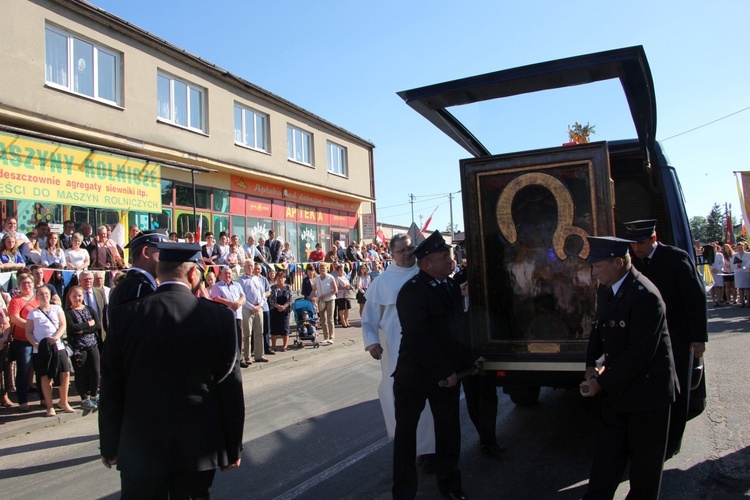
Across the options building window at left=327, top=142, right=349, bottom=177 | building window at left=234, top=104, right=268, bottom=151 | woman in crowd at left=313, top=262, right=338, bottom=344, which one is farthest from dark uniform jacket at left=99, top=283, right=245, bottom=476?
building window at left=327, top=142, right=349, bottom=177

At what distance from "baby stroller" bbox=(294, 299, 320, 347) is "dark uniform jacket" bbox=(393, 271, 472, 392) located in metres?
9.22

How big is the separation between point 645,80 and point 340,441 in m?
4.32

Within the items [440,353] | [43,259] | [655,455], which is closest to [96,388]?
[43,259]

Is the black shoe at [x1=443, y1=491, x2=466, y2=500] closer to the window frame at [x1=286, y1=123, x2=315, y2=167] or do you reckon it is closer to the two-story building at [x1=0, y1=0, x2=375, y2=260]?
the two-story building at [x1=0, y1=0, x2=375, y2=260]

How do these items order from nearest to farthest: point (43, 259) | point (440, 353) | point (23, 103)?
point (440, 353) → point (43, 259) → point (23, 103)

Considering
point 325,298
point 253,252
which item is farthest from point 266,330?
point 253,252

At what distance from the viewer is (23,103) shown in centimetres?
1364

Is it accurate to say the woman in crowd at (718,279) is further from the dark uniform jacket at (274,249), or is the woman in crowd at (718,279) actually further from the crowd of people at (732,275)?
the dark uniform jacket at (274,249)

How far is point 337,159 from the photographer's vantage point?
28047 mm

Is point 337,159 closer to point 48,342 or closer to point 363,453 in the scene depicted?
point 48,342

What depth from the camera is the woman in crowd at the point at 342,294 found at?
1608 cm

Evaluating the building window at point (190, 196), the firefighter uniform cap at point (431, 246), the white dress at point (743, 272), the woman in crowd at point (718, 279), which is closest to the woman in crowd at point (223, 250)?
the building window at point (190, 196)

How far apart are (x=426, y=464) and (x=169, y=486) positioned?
2587 millimetres

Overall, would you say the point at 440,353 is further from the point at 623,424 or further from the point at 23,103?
the point at 23,103
